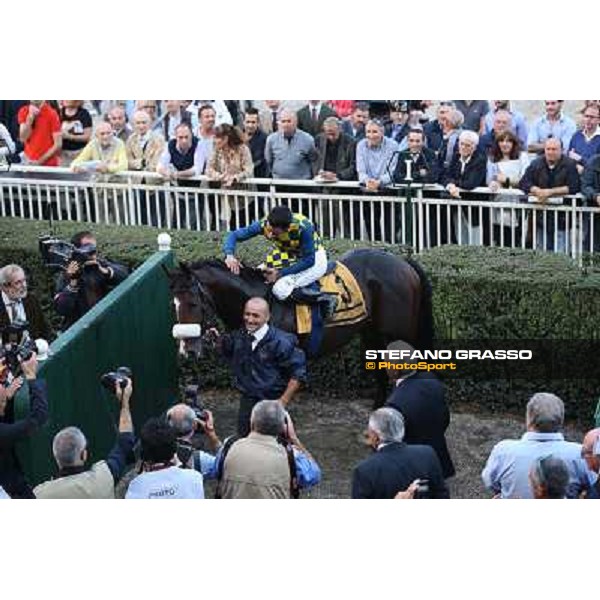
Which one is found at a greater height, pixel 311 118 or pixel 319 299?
pixel 311 118

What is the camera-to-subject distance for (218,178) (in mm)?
12773

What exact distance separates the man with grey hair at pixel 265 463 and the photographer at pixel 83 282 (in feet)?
7.62

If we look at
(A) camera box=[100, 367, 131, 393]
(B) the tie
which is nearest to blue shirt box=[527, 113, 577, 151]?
(A) camera box=[100, 367, 131, 393]

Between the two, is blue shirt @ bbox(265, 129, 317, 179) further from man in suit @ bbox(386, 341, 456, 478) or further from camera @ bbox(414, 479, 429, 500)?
camera @ bbox(414, 479, 429, 500)

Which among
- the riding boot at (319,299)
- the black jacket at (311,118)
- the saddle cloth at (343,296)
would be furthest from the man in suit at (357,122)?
the riding boot at (319,299)

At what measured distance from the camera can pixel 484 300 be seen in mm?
→ 11766

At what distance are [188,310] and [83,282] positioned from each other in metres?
1.03

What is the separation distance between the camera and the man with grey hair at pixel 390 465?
951 cm

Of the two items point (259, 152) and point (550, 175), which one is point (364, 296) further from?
point (550, 175)

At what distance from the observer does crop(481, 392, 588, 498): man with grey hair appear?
978 centimetres

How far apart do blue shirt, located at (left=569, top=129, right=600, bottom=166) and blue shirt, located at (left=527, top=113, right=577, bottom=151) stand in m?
0.07

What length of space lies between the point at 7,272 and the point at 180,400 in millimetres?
1585

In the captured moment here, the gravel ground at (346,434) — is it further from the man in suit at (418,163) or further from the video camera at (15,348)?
the man in suit at (418,163)

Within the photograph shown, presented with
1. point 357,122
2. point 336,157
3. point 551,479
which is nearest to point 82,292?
point 336,157
